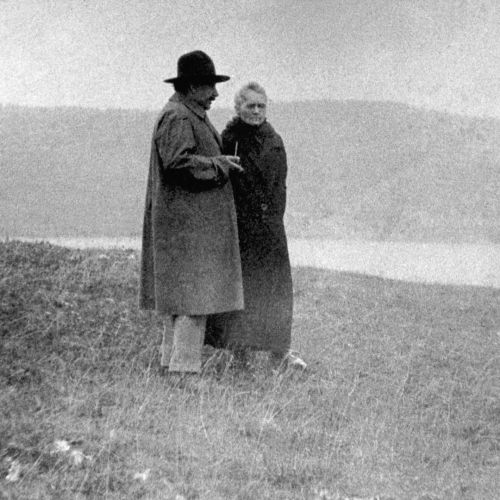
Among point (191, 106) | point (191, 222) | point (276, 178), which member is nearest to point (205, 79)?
point (191, 106)

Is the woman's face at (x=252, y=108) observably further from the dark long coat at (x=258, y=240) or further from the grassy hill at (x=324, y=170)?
the grassy hill at (x=324, y=170)

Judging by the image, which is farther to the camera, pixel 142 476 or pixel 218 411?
pixel 218 411

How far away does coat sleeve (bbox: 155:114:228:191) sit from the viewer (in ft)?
18.8

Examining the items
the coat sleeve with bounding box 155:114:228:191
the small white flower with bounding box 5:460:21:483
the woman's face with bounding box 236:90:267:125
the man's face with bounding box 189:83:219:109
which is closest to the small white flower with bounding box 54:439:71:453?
the small white flower with bounding box 5:460:21:483

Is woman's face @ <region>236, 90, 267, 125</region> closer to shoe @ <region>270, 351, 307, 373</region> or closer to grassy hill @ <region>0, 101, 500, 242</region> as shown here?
shoe @ <region>270, 351, 307, 373</region>

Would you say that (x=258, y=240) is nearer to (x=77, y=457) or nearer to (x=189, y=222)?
(x=189, y=222)

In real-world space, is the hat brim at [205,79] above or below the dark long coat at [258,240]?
above

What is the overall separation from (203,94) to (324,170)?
2195 centimetres

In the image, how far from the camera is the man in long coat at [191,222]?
232 inches

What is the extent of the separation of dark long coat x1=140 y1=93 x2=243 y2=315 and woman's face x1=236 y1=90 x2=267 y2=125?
663mm

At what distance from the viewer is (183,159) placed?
571 cm

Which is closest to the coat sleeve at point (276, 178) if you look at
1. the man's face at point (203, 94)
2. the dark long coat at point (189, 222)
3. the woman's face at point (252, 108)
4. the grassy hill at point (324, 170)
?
the woman's face at point (252, 108)

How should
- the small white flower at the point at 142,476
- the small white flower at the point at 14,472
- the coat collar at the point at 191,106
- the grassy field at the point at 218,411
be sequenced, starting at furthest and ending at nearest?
1. the coat collar at the point at 191,106
2. the grassy field at the point at 218,411
3. the small white flower at the point at 142,476
4. the small white flower at the point at 14,472

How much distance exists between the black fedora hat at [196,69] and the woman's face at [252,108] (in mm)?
703
